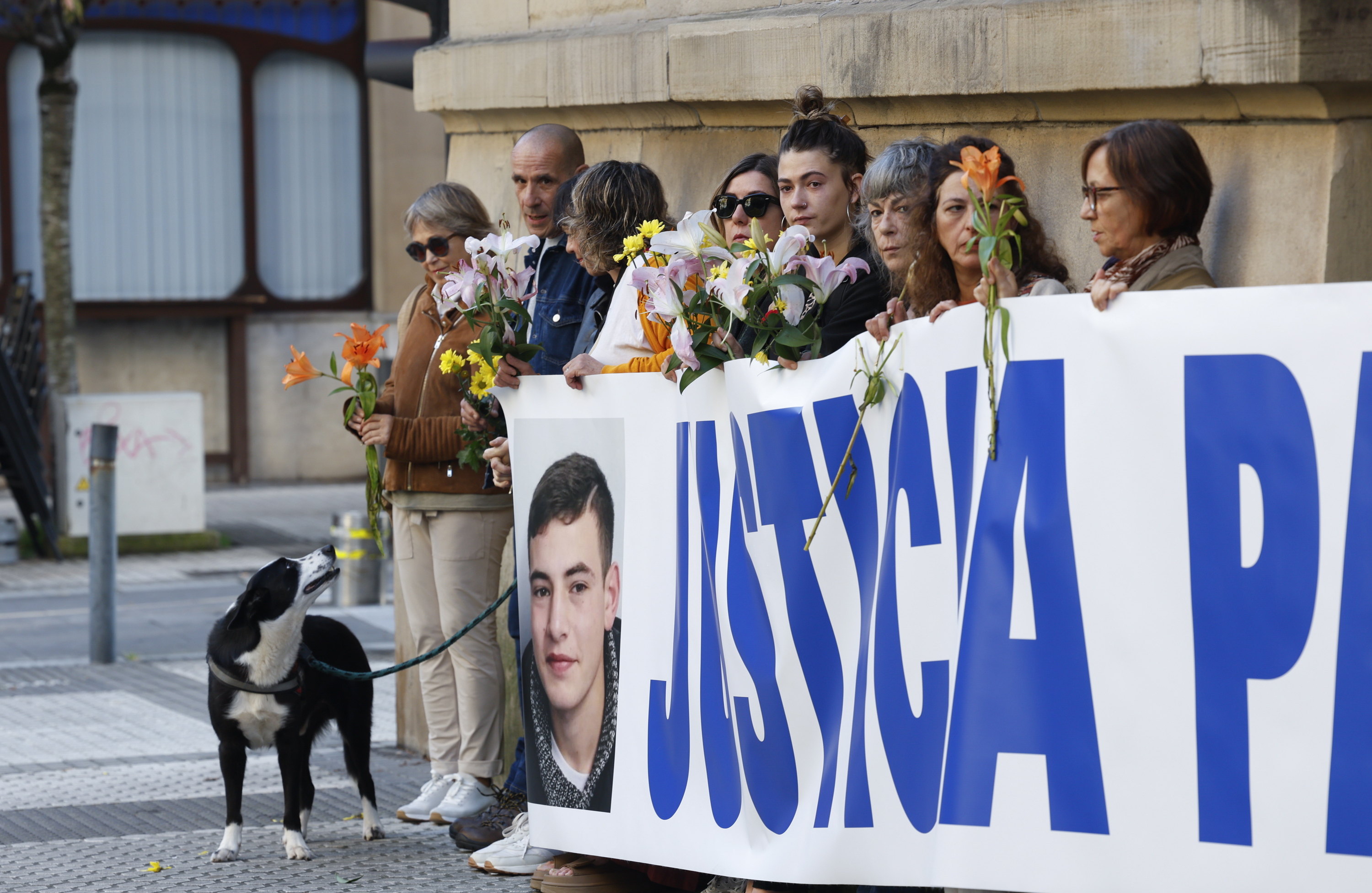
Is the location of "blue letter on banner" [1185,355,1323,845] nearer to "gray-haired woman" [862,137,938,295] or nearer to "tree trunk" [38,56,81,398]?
"gray-haired woman" [862,137,938,295]

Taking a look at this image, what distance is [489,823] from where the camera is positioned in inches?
233

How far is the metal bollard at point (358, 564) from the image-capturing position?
40.0ft

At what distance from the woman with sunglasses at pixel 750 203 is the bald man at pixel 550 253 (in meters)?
0.66

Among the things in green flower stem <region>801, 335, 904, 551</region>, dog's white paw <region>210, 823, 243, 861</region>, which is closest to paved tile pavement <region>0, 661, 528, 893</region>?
dog's white paw <region>210, 823, 243, 861</region>

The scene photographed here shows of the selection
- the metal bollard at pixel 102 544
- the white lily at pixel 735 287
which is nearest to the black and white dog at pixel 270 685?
the white lily at pixel 735 287

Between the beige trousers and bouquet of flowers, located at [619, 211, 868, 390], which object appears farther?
the beige trousers

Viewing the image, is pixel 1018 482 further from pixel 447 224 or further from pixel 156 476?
pixel 156 476

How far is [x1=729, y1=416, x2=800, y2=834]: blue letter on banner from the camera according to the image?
14.5 feet

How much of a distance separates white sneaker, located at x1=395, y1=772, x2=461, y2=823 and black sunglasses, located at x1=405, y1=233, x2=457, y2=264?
1782 mm

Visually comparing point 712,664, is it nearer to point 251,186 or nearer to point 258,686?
point 258,686

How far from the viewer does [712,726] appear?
183 inches

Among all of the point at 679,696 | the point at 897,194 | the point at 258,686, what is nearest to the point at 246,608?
A: the point at 258,686

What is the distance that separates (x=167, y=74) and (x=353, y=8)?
7.44 feet

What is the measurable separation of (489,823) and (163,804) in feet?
5.36
